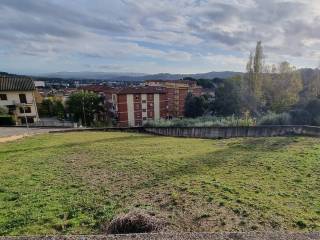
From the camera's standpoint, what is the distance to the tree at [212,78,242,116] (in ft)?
121

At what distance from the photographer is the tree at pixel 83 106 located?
40344mm

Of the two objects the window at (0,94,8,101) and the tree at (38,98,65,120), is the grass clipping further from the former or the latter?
the tree at (38,98,65,120)

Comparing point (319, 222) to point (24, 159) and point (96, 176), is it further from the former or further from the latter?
point (24, 159)

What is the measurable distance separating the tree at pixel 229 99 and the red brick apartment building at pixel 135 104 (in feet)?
38.8

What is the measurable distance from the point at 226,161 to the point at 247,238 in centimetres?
534

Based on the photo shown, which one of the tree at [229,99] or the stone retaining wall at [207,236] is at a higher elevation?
the stone retaining wall at [207,236]

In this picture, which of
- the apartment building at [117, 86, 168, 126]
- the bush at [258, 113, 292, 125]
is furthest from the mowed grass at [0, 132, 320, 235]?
the apartment building at [117, 86, 168, 126]

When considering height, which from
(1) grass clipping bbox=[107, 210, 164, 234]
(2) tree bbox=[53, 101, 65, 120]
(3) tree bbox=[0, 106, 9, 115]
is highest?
(1) grass clipping bbox=[107, 210, 164, 234]

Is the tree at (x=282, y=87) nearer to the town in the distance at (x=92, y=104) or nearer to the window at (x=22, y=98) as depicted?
the town in the distance at (x=92, y=104)

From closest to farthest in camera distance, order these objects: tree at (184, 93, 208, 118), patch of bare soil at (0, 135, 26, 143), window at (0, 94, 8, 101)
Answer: patch of bare soil at (0, 135, 26, 143) < window at (0, 94, 8, 101) < tree at (184, 93, 208, 118)

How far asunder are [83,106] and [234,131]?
28886 mm

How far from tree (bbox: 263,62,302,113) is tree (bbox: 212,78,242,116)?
448 centimetres

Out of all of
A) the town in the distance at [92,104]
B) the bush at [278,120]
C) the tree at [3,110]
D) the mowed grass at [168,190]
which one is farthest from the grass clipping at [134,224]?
the tree at [3,110]

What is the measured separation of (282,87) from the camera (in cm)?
3123
